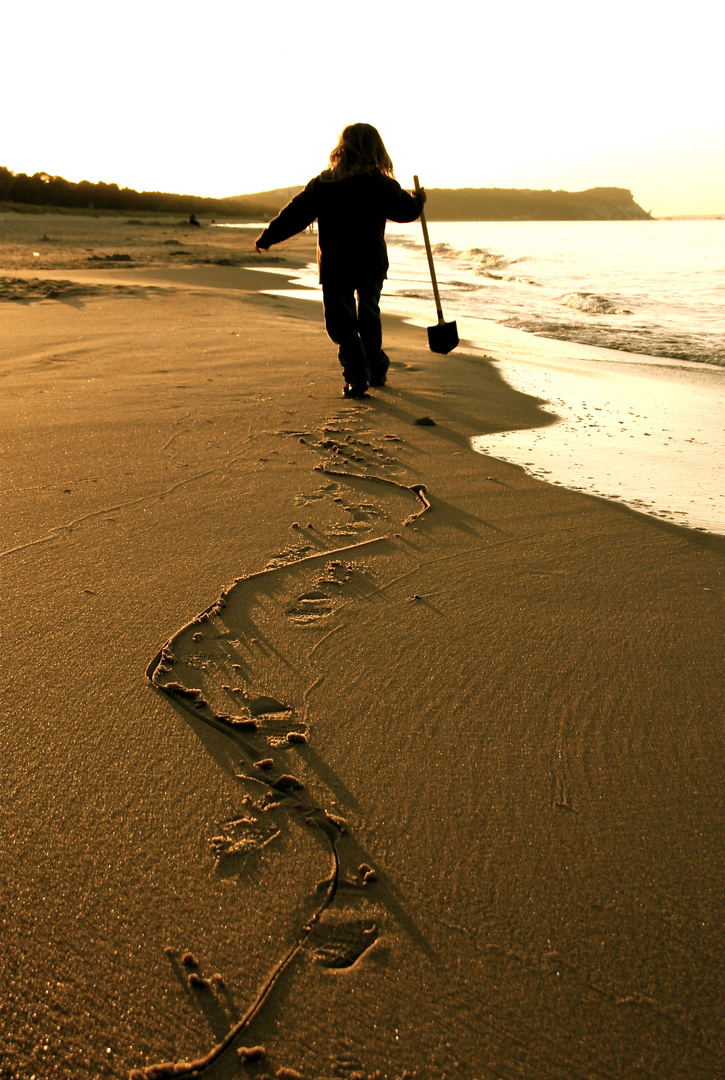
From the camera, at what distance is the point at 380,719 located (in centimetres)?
159

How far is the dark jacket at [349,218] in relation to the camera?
15.0ft

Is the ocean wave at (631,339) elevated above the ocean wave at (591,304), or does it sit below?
below

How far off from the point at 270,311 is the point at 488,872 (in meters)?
7.07

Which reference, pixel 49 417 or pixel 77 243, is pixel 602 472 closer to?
pixel 49 417

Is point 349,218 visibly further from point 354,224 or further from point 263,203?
point 263,203

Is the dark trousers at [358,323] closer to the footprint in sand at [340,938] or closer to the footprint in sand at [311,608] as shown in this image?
the footprint in sand at [311,608]

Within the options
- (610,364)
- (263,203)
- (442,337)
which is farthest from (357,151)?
(263,203)

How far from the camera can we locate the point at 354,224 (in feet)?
15.1

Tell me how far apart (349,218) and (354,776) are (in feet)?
12.9

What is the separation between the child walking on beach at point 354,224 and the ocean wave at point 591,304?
6.29 meters

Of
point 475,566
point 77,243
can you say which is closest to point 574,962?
point 475,566

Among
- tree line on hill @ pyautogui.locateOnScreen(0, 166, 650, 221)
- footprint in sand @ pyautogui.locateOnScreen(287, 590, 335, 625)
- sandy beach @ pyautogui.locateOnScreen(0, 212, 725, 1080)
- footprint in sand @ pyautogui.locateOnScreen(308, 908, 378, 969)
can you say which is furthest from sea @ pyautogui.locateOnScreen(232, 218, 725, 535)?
tree line on hill @ pyautogui.locateOnScreen(0, 166, 650, 221)

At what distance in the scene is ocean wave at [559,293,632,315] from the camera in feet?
33.7

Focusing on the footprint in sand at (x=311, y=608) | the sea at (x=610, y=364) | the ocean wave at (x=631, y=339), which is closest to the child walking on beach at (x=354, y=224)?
the sea at (x=610, y=364)
